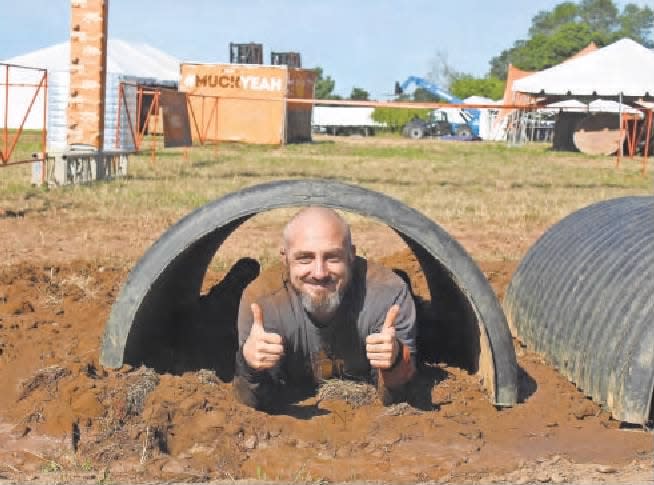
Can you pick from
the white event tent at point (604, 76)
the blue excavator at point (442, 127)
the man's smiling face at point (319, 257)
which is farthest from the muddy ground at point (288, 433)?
the blue excavator at point (442, 127)

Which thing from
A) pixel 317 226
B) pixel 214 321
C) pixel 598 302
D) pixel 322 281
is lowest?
pixel 214 321

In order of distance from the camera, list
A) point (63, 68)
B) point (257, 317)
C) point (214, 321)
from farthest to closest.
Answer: point (63, 68) < point (214, 321) < point (257, 317)

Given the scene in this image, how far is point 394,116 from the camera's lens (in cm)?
6450

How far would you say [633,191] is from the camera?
1927 cm

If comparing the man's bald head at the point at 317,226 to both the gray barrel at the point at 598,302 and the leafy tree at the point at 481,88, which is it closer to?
the gray barrel at the point at 598,302

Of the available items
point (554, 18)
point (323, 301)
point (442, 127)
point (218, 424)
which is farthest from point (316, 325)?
point (554, 18)

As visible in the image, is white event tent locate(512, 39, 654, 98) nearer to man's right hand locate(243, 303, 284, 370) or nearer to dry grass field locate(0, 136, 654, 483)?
dry grass field locate(0, 136, 654, 483)

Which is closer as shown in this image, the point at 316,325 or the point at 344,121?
the point at 316,325

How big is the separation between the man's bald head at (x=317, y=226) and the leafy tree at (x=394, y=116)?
195 feet

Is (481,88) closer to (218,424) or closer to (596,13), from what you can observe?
(596,13)

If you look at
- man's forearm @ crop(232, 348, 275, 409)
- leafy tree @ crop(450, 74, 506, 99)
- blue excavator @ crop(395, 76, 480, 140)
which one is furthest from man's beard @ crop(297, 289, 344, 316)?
leafy tree @ crop(450, 74, 506, 99)

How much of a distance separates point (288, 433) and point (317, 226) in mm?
941

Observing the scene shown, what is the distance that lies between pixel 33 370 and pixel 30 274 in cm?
260

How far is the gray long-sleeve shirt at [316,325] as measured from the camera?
5262 mm
